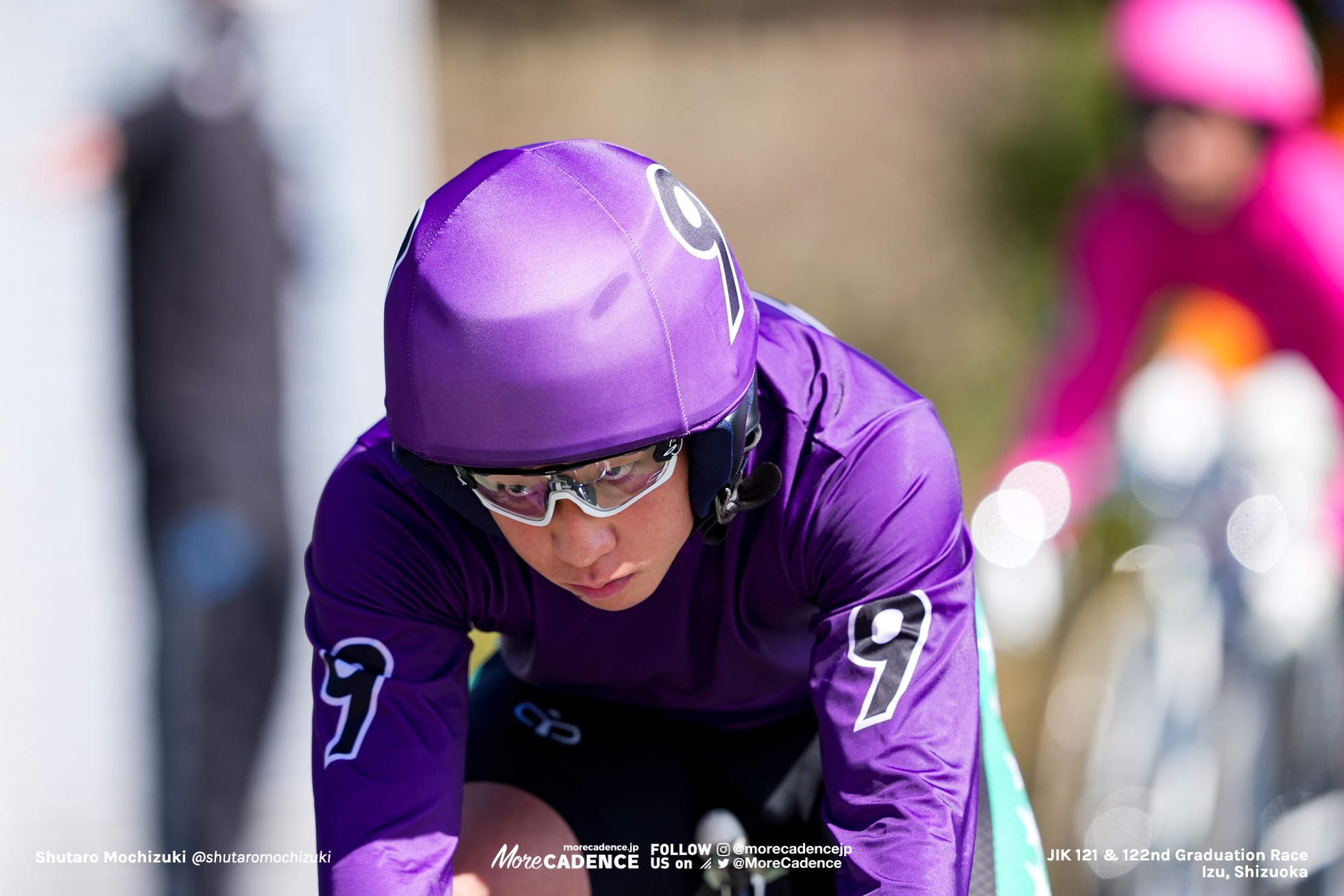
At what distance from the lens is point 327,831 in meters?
2.09

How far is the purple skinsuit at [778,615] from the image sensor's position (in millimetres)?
2043

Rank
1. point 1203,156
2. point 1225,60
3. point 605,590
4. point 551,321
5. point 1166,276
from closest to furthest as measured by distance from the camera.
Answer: point 551,321 → point 605,590 → point 1225,60 → point 1203,156 → point 1166,276

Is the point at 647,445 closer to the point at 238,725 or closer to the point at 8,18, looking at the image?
the point at 238,725

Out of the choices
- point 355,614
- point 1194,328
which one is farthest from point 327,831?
point 1194,328

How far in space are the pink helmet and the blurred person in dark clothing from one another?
10.6ft

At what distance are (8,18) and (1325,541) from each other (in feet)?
19.0

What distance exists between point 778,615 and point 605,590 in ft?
1.28

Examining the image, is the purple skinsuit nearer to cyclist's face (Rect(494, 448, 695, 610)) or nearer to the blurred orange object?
cyclist's face (Rect(494, 448, 695, 610))

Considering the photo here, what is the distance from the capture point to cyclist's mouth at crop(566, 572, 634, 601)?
6.65 ft

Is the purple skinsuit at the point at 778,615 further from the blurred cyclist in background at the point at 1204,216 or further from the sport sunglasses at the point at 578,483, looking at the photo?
the blurred cyclist in background at the point at 1204,216

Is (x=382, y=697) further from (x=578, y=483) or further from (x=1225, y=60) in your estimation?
(x=1225, y=60)

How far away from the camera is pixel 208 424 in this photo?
4996mm

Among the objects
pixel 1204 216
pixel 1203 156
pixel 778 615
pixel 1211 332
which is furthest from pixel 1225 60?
pixel 778 615

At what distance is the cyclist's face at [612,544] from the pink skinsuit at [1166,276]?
8.47ft
